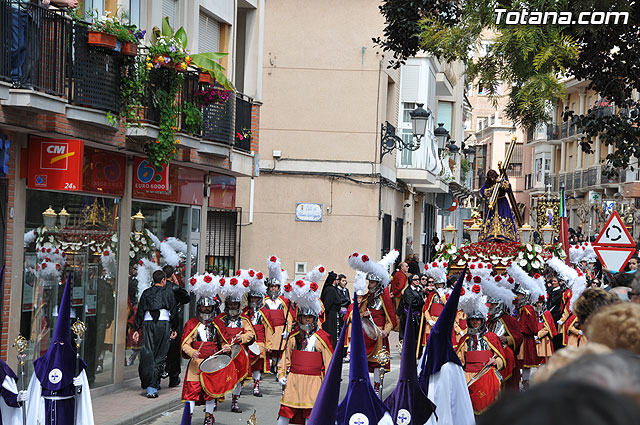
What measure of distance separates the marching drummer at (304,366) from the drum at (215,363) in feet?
3.06

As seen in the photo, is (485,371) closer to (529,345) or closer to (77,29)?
(529,345)

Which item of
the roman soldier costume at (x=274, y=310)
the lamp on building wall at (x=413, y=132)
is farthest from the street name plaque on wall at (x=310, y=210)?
the roman soldier costume at (x=274, y=310)

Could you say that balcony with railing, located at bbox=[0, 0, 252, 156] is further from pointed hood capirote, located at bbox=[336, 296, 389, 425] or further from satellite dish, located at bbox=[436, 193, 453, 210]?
satellite dish, located at bbox=[436, 193, 453, 210]

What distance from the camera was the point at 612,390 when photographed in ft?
5.38

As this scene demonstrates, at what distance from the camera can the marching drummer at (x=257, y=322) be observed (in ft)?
46.4

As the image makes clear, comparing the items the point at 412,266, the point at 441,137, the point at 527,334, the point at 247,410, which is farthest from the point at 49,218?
the point at 441,137

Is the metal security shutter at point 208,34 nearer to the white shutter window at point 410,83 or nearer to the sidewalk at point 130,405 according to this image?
the sidewalk at point 130,405

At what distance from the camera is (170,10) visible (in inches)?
667

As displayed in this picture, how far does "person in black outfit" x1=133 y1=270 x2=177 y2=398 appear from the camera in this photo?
1435 centimetres

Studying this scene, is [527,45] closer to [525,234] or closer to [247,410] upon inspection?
[247,410]

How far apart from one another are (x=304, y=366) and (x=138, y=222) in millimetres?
5783

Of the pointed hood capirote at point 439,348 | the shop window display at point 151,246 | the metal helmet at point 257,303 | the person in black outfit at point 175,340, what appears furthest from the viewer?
the shop window display at point 151,246

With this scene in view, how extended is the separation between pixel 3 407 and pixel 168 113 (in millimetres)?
7229

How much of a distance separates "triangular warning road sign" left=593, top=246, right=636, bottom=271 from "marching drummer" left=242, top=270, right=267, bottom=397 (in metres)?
4.94
